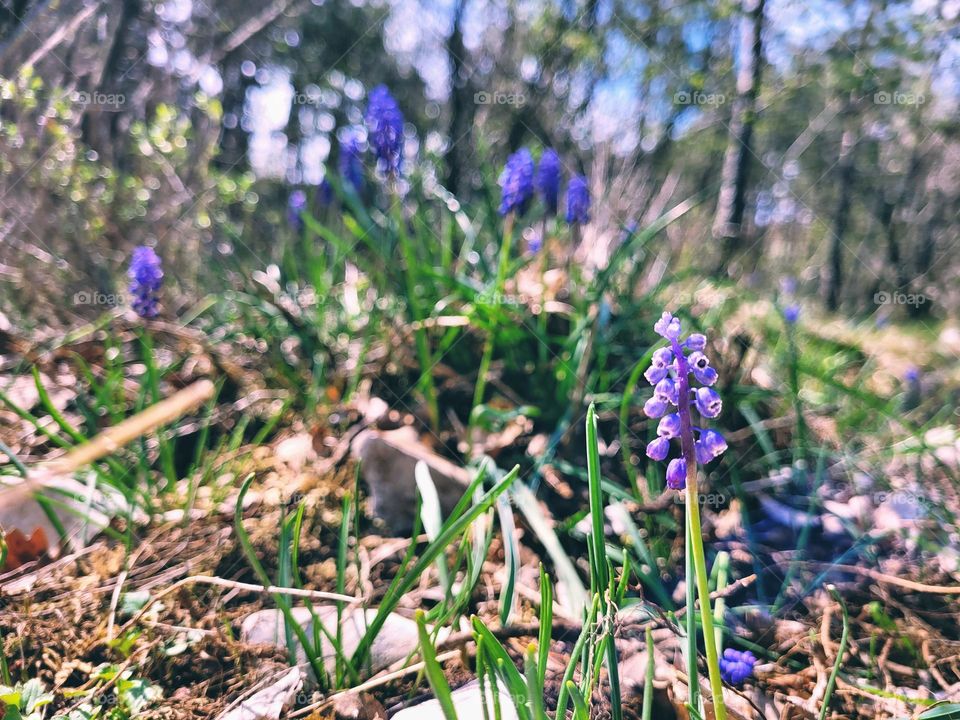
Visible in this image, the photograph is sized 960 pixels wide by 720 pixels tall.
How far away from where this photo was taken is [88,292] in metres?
2.74

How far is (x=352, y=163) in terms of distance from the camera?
2873mm

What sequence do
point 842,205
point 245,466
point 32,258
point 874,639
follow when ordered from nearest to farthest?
1. point 874,639
2. point 245,466
3. point 32,258
4. point 842,205

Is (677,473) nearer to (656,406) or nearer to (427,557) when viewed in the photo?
(656,406)

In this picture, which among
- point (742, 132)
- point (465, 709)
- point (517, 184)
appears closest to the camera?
point (465, 709)

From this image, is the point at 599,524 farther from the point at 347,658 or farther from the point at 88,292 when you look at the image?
the point at 88,292

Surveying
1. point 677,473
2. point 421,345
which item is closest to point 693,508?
point 677,473

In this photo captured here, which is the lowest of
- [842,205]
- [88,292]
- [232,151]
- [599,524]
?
[599,524]

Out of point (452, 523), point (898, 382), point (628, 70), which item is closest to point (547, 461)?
point (452, 523)

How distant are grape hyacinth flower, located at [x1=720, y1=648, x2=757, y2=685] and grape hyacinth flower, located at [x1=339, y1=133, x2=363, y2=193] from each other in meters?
2.41

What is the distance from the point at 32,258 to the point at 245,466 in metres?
1.53

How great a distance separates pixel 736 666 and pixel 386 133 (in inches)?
85.2

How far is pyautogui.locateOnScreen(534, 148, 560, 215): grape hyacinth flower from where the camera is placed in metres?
2.47

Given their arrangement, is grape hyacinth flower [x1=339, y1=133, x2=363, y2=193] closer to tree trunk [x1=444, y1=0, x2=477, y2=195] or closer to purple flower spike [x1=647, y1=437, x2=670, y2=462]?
purple flower spike [x1=647, y1=437, x2=670, y2=462]

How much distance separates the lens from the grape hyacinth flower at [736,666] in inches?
50.0
